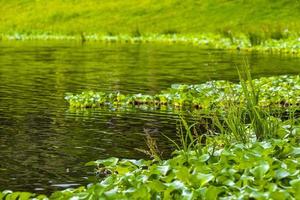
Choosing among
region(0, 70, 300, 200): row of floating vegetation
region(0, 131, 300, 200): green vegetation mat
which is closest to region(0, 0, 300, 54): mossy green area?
region(0, 70, 300, 200): row of floating vegetation

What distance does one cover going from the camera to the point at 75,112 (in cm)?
1980

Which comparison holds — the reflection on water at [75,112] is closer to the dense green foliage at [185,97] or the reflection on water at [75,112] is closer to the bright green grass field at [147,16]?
the dense green foliage at [185,97]

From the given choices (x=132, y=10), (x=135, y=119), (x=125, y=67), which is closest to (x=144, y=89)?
(x=135, y=119)

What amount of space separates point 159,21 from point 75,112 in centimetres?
5043

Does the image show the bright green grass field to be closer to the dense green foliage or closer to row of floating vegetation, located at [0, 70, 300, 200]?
the dense green foliage

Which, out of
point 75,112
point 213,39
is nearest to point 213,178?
point 75,112

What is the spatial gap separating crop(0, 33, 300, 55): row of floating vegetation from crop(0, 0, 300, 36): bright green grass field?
6.54ft

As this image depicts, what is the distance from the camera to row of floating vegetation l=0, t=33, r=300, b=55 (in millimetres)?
44719

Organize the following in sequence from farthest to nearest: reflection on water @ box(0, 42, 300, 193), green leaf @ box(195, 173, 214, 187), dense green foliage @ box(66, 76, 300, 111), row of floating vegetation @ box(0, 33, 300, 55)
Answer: row of floating vegetation @ box(0, 33, 300, 55), dense green foliage @ box(66, 76, 300, 111), reflection on water @ box(0, 42, 300, 193), green leaf @ box(195, 173, 214, 187)

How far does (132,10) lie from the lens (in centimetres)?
7469

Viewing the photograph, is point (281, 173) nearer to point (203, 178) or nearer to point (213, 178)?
point (213, 178)

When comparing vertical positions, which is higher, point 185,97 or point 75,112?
point 185,97

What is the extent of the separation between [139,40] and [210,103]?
132 feet

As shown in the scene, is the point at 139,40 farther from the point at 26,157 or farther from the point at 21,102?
the point at 26,157
